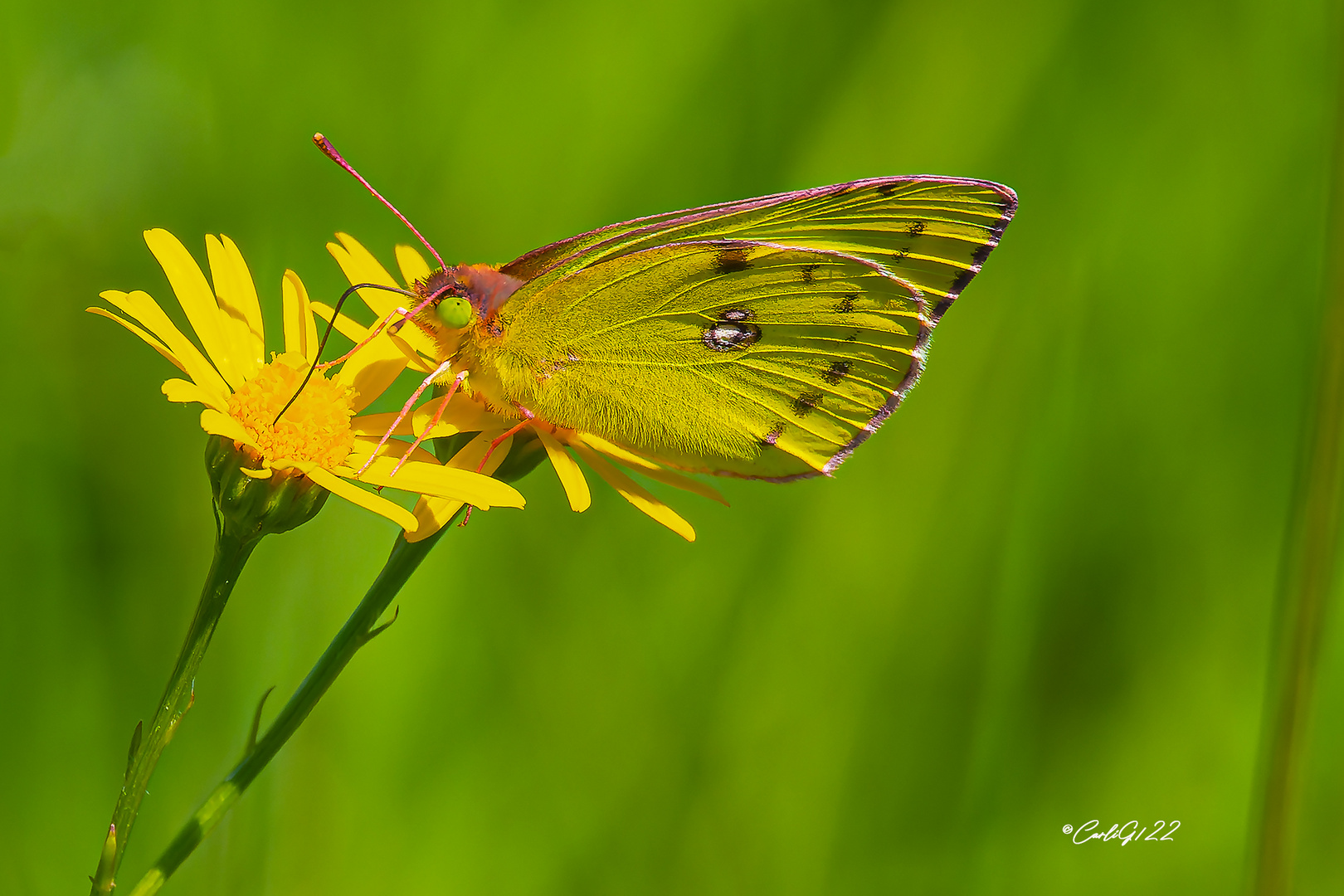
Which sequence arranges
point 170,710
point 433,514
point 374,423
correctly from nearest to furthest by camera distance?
1. point 170,710
2. point 433,514
3. point 374,423

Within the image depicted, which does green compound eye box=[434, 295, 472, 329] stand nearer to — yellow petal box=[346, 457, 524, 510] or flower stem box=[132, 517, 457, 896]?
yellow petal box=[346, 457, 524, 510]

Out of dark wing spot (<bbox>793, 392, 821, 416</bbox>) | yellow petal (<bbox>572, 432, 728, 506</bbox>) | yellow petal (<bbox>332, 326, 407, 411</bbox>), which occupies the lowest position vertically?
yellow petal (<bbox>332, 326, 407, 411</bbox>)

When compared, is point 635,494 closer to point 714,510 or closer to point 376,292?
point 376,292

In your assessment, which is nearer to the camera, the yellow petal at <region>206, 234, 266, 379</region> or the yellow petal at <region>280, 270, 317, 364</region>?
the yellow petal at <region>206, 234, 266, 379</region>

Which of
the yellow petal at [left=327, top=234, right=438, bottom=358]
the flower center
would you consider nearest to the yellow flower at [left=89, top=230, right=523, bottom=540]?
the flower center

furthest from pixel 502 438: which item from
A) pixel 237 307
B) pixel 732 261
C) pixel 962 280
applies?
pixel 962 280

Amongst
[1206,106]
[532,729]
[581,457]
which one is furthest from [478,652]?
[1206,106]

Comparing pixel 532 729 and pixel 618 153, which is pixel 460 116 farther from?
pixel 532 729
